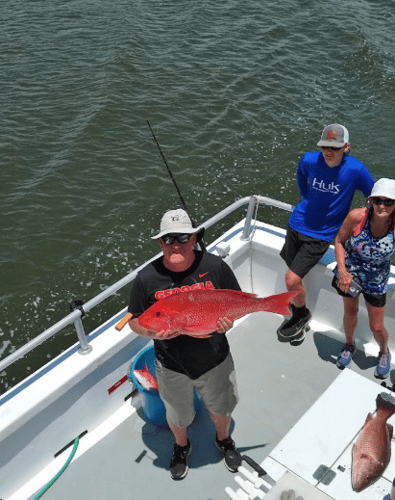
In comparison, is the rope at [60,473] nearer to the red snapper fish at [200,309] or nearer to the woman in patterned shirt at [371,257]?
the red snapper fish at [200,309]

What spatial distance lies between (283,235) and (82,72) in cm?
982

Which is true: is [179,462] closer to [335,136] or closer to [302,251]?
[302,251]

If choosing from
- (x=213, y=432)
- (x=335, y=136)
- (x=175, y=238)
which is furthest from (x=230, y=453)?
(x=335, y=136)

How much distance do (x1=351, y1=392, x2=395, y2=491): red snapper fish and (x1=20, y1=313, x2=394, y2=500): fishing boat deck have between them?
0.53ft

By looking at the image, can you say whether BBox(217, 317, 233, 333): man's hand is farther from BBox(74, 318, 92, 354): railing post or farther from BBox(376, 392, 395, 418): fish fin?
BBox(74, 318, 92, 354): railing post

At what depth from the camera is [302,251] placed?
4.53m

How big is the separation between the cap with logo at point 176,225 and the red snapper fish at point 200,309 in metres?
0.37

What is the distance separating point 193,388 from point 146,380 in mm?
642

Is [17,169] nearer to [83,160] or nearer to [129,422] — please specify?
[83,160]

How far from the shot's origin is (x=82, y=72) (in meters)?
12.8

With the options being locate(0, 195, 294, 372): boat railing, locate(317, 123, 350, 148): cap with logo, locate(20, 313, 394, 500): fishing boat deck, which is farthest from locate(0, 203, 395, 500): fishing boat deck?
locate(317, 123, 350, 148): cap with logo

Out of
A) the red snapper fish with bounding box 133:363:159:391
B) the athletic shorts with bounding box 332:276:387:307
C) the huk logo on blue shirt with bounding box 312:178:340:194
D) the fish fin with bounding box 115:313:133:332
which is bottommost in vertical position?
the red snapper fish with bounding box 133:363:159:391

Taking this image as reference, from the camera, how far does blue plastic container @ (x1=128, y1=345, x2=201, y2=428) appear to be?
3.99m

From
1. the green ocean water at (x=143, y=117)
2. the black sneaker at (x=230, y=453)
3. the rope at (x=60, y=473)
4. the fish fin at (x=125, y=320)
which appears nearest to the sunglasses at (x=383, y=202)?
the fish fin at (x=125, y=320)
